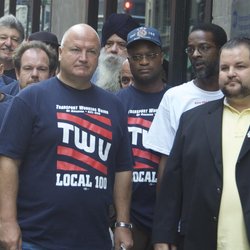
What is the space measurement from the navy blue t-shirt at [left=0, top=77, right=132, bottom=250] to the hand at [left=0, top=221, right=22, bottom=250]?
0.40ft

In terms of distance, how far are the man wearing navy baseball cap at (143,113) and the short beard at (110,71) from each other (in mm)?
1070

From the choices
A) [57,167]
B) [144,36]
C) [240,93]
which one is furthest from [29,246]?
[144,36]

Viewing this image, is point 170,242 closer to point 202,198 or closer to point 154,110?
point 202,198

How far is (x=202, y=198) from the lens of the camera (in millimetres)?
5000

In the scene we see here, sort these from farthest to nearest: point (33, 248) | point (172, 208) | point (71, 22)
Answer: point (71, 22) → point (172, 208) → point (33, 248)

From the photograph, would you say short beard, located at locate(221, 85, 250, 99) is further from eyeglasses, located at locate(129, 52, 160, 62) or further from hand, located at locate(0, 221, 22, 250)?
hand, located at locate(0, 221, 22, 250)

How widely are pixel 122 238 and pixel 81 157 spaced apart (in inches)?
25.1

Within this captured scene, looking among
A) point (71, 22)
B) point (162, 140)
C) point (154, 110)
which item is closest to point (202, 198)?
point (162, 140)

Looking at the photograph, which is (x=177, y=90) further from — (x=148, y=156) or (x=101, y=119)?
(x=101, y=119)

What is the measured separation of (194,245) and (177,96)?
3.77ft

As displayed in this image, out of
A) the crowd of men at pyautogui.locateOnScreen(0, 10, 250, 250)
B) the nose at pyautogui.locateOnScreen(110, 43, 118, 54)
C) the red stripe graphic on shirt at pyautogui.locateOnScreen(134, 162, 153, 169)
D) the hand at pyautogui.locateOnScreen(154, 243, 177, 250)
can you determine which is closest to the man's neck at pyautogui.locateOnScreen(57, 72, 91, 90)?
the crowd of men at pyautogui.locateOnScreen(0, 10, 250, 250)

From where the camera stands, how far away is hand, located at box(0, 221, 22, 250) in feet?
15.6

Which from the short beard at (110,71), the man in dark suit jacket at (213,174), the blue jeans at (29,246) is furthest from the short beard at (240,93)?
the short beard at (110,71)

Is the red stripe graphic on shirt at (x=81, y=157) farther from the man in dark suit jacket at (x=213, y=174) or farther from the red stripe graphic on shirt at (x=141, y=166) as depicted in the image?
the red stripe graphic on shirt at (x=141, y=166)
